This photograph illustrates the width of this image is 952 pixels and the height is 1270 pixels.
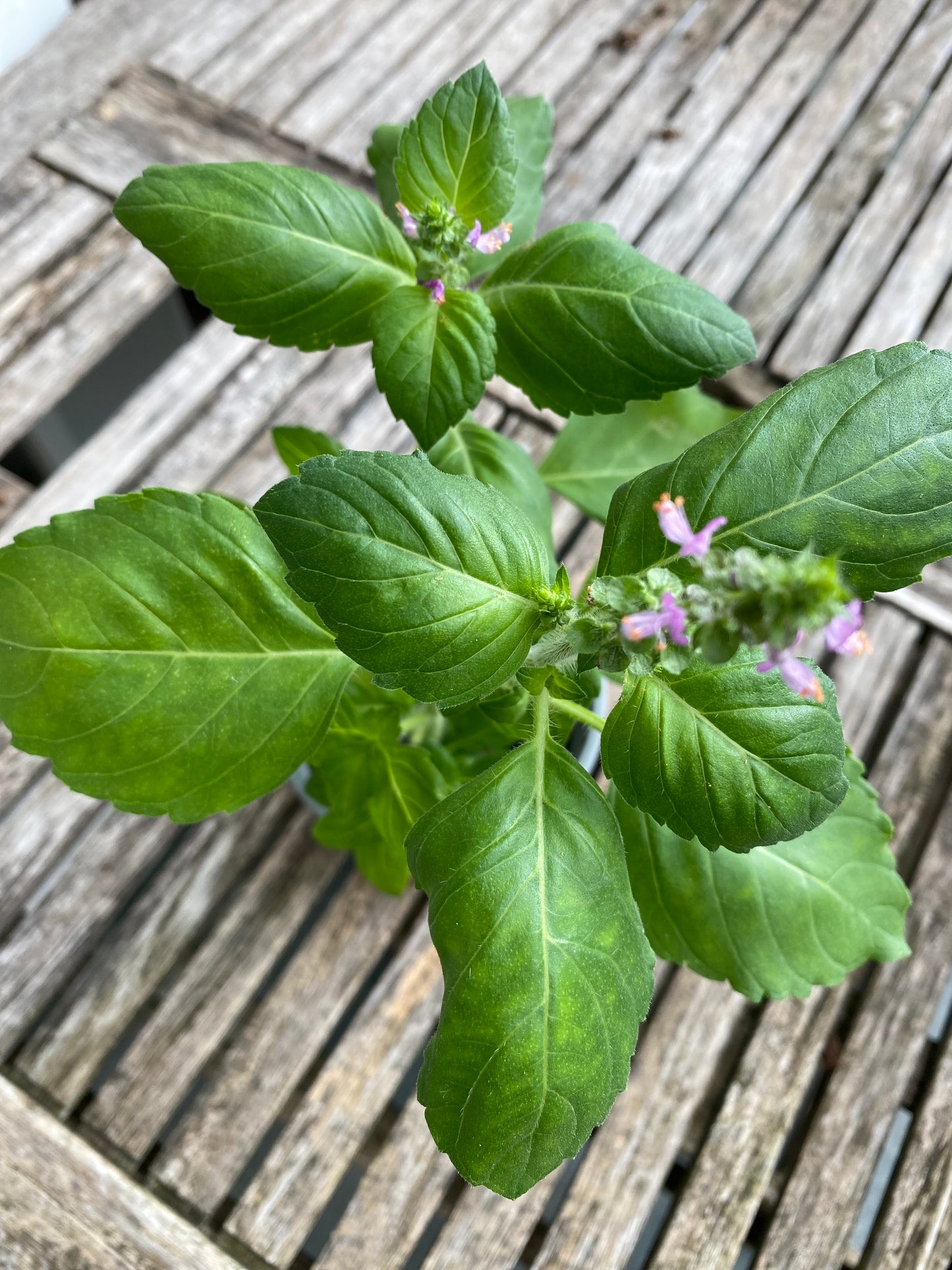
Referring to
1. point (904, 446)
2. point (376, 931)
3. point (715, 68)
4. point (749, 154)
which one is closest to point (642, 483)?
point (904, 446)

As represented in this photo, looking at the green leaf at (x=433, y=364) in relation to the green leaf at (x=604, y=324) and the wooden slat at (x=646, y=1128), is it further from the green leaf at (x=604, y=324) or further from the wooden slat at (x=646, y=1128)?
the wooden slat at (x=646, y=1128)

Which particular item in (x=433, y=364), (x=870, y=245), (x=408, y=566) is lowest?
(x=408, y=566)

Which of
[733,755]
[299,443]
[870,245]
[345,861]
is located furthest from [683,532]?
[870,245]

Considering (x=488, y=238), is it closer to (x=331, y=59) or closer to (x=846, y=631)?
(x=846, y=631)

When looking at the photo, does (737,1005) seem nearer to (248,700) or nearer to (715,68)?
(248,700)

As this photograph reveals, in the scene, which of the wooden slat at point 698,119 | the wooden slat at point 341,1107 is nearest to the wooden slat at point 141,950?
the wooden slat at point 341,1107
